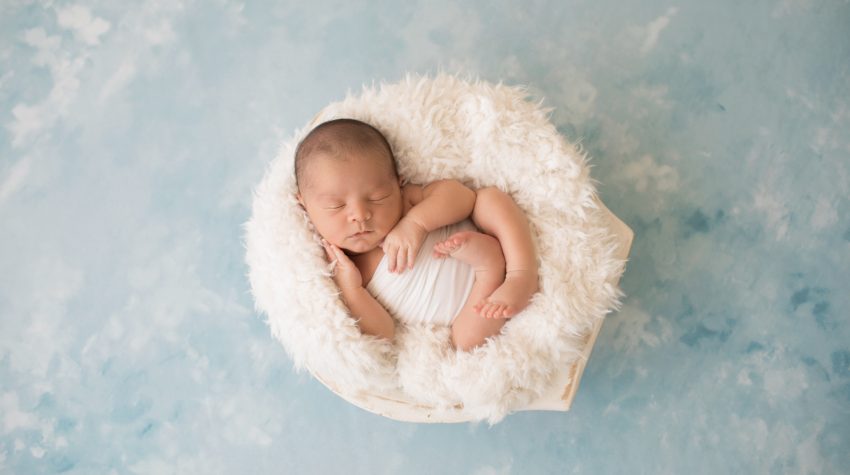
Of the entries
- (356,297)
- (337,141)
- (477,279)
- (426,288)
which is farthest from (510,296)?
(337,141)

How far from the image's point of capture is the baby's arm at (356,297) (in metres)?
1.53

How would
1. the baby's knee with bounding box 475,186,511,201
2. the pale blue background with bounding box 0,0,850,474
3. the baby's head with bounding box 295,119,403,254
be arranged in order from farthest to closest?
the pale blue background with bounding box 0,0,850,474, the baby's knee with bounding box 475,186,511,201, the baby's head with bounding box 295,119,403,254

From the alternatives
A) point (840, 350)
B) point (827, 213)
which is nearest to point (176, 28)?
point (827, 213)

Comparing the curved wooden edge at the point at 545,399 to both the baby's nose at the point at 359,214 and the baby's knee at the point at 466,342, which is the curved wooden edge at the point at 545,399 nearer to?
the baby's knee at the point at 466,342

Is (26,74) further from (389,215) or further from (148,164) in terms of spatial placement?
(389,215)

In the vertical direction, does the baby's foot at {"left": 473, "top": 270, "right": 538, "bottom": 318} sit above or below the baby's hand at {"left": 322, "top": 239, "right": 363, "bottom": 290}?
above

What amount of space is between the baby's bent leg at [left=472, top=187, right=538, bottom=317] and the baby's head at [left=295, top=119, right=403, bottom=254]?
22cm

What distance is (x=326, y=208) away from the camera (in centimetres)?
148

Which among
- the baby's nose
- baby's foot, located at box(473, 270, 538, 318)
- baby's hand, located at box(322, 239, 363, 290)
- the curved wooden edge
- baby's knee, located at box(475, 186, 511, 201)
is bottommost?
the curved wooden edge

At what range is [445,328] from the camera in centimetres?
159

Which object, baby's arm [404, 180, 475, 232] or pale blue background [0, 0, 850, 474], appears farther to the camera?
pale blue background [0, 0, 850, 474]

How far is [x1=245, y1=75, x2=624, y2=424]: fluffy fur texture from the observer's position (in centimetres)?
146

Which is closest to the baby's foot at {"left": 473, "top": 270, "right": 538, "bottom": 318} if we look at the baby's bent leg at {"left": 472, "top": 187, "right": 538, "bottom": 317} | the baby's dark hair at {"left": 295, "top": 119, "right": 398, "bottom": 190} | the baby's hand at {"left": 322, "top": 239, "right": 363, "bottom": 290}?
the baby's bent leg at {"left": 472, "top": 187, "right": 538, "bottom": 317}

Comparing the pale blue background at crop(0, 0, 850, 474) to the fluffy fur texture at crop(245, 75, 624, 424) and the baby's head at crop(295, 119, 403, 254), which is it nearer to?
the fluffy fur texture at crop(245, 75, 624, 424)
